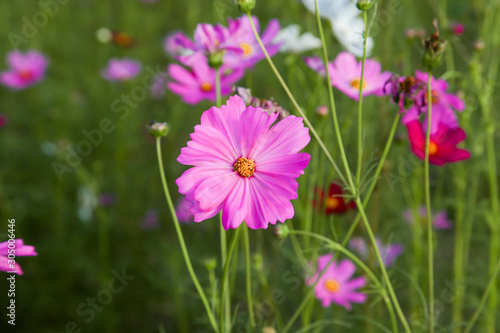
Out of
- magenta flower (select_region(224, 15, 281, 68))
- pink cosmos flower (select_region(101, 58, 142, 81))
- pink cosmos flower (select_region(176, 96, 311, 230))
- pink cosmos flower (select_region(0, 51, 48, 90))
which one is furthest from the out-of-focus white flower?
pink cosmos flower (select_region(0, 51, 48, 90))

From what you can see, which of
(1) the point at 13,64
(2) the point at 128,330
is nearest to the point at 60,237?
(2) the point at 128,330

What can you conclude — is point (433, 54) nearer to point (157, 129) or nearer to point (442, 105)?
point (442, 105)

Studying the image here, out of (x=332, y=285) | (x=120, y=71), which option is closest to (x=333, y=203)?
(x=332, y=285)

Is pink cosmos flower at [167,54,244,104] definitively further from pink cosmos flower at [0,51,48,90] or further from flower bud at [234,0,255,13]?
pink cosmos flower at [0,51,48,90]

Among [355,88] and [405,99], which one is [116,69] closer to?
[355,88]

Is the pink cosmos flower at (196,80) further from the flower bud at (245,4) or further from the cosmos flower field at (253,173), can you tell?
the flower bud at (245,4)

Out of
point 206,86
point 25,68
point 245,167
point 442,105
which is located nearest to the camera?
point 245,167
